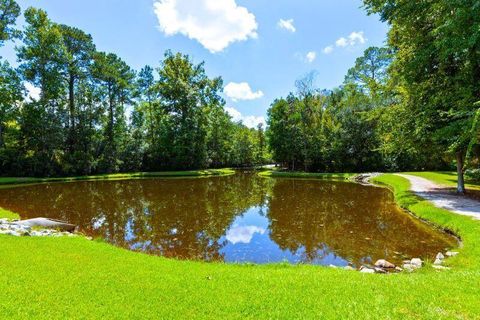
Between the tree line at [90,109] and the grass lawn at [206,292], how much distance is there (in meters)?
34.4

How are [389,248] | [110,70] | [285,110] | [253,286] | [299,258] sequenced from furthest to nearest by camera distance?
[285,110] → [110,70] → [389,248] → [299,258] → [253,286]

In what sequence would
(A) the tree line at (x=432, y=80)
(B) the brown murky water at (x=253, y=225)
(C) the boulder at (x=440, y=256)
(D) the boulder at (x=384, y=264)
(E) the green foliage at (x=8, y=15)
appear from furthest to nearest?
(E) the green foliage at (x=8, y=15)
(A) the tree line at (x=432, y=80)
(B) the brown murky water at (x=253, y=225)
(C) the boulder at (x=440, y=256)
(D) the boulder at (x=384, y=264)

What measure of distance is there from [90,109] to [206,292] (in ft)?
147

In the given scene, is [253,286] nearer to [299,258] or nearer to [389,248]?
[299,258]

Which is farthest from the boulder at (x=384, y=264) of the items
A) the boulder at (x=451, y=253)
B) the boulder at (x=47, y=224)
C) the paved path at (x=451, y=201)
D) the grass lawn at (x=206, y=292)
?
the boulder at (x=47, y=224)

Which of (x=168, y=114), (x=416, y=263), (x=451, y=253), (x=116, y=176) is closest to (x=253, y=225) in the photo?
(x=416, y=263)

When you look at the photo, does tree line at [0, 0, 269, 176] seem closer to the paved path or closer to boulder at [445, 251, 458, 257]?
the paved path

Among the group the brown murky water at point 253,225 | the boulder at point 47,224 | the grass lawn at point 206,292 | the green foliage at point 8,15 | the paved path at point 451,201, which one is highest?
the green foliage at point 8,15

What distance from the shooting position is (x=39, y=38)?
36188mm

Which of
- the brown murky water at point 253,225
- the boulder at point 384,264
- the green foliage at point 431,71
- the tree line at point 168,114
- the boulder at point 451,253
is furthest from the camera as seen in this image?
the tree line at point 168,114

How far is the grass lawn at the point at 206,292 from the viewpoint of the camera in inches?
178

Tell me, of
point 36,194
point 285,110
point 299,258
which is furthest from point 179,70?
point 299,258

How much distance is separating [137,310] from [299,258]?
616cm

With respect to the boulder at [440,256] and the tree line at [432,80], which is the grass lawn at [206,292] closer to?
the boulder at [440,256]
